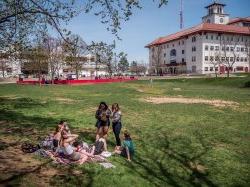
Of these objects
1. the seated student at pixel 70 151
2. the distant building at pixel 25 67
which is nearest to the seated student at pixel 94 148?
the seated student at pixel 70 151

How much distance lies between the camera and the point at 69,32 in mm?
14289

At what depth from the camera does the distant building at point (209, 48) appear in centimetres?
11219

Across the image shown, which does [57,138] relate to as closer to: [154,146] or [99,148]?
[99,148]

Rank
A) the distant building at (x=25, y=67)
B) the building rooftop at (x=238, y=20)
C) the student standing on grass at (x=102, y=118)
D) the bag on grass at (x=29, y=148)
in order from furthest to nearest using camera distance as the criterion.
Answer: the building rooftop at (x=238, y=20)
the student standing on grass at (x=102, y=118)
the distant building at (x=25, y=67)
the bag on grass at (x=29, y=148)

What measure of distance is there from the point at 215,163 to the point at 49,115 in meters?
13.5

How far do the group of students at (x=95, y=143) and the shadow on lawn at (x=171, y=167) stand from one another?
76 cm

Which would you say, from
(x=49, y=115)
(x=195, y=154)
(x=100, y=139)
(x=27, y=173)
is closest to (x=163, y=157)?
(x=195, y=154)

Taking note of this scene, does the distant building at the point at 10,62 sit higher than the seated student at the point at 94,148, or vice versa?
the distant building at the point at 10,62

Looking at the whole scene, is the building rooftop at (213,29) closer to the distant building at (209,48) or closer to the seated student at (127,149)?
the distant building at (209,48)

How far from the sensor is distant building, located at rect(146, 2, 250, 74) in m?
112

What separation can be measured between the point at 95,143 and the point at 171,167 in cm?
340

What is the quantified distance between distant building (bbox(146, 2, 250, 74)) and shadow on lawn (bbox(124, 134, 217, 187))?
9153 centimetres

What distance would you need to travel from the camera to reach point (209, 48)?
112688 mm

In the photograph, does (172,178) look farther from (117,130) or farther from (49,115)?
(49,115)
